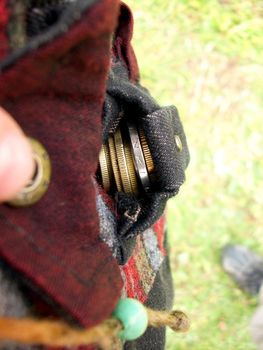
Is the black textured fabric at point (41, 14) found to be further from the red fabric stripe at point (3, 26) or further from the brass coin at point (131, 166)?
the brass coin at point (131, 166)

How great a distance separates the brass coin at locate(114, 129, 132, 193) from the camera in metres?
0.43

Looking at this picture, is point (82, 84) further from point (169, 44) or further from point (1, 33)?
point (169, 44)

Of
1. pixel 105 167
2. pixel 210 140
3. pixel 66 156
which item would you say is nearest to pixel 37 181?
pixel 66 156

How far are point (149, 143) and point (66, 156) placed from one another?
13 cm

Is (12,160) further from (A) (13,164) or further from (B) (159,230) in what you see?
(B) (159,230)

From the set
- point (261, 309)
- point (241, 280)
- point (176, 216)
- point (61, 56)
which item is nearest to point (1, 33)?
point (61, 56)

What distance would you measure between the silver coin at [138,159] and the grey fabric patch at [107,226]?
4 cm

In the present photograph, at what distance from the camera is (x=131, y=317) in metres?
0.34

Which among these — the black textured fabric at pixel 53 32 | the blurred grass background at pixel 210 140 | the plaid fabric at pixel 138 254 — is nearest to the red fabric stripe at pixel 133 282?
the plaid fabric at pixel 138 254

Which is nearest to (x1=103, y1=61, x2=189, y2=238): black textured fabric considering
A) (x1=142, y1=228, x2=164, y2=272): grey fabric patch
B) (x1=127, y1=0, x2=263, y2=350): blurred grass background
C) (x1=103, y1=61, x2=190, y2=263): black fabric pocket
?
(x1=103, y1=61, x2=190, y2=263): black fabric pocket

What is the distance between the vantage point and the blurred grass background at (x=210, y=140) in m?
1.27

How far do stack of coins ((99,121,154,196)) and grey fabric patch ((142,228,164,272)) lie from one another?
118 mm

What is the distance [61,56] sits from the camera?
30cm

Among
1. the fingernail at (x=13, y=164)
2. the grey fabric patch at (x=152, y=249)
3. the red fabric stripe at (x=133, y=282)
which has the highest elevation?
the fingernail at (x=13, y=164)
